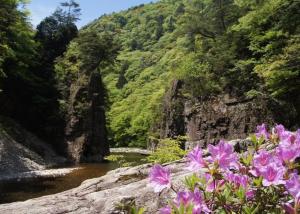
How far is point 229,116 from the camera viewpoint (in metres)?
28.0

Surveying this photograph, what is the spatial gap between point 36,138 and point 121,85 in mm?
84709

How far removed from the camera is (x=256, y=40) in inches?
1003

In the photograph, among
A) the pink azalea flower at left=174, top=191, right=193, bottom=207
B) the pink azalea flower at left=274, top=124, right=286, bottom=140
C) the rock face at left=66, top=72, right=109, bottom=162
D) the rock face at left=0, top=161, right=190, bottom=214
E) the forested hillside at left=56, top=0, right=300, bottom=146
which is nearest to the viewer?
the pink azalea flower at left=174, top=191, right=193, bottom=207

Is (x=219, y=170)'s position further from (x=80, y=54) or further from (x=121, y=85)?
(x=121, y=85)

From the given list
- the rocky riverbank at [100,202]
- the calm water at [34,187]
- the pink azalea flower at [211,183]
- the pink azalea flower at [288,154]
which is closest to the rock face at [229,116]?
the calm water at [34,187]

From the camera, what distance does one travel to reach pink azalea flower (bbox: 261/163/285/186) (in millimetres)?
2365

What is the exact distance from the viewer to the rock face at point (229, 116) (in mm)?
25328

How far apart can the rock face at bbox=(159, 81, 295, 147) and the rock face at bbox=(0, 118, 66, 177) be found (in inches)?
463

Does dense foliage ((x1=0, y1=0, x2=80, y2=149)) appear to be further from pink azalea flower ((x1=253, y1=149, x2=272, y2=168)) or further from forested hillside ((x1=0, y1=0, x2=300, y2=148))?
pink azalea flower ((x1=253, y1=149, x2=272, y2=168))

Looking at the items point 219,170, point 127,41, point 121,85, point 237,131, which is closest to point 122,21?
point 127,41

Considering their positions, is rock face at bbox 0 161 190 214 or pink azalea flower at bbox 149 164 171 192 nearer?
pink azalea flower at bbox 149 164 171 192

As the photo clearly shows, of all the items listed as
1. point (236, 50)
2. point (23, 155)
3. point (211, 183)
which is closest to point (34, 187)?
point (23, 155)

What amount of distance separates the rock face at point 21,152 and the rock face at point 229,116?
11766 mm

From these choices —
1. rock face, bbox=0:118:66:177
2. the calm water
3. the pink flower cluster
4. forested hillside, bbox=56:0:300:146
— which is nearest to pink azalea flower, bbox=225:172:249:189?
the pink flower cluster
